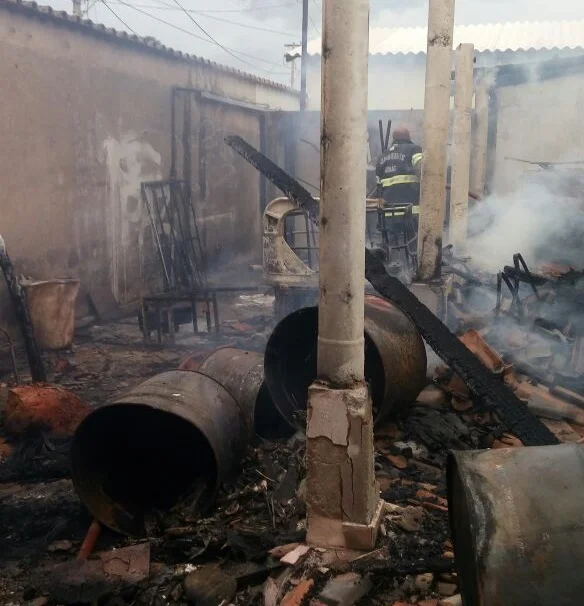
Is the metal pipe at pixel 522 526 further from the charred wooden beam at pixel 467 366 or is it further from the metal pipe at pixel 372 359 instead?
the metal pipe at pixel 372 359

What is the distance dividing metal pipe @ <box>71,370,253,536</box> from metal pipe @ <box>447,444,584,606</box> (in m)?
2.33

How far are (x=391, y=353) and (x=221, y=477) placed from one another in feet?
6.15

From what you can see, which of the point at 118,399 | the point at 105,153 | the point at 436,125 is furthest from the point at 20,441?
the point at 105,153

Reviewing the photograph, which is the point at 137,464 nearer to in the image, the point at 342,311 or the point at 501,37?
the point at 342,311


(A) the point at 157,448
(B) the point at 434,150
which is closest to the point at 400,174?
(B) the point at 434,150

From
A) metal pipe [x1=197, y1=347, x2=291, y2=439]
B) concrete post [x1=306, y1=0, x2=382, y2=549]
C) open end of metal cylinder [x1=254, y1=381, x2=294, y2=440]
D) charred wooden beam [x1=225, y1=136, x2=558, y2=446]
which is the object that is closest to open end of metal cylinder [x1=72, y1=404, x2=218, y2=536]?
metal pipe [x1=197, y1=347, x2=291, y2=439]

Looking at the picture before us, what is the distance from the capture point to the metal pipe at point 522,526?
106 inches

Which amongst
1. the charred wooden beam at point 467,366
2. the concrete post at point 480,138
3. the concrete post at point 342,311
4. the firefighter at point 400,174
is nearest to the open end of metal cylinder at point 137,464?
the concrete post at point 342,311

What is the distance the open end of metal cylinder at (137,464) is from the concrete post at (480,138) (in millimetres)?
13418

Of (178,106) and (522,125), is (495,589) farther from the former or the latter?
(522,125)

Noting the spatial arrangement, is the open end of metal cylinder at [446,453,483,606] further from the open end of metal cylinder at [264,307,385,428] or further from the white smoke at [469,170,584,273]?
the white smoke at [469,170,584,273]

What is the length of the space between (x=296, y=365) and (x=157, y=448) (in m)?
1.66

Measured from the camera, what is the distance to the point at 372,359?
244 inches

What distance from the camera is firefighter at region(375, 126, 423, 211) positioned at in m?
12.0
